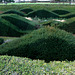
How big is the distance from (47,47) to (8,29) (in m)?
6.52

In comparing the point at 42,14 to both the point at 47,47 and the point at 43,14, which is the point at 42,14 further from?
the point at 47,47

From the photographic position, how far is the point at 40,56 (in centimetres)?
623

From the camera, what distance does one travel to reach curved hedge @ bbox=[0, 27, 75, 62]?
6.15 meters

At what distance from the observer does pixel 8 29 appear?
12.0m

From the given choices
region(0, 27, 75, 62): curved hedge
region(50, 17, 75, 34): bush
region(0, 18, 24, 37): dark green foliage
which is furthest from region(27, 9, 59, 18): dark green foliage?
region(0, 27, 75, 62): curved hedge

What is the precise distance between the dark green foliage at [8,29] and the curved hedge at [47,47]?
5.71 m

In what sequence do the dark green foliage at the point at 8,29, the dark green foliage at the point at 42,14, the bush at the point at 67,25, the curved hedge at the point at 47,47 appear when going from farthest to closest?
the dark green foliage at the point at 42,14, the bush at the point at 67,25, the dark green foliage at the point at 8,29, the curved hedge at the point at 47,47

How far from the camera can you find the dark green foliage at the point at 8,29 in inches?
472

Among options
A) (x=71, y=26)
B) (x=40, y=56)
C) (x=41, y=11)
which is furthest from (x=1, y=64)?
(x=41, y=11)

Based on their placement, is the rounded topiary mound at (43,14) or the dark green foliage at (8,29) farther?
the rounded topiary mound at (43,14)

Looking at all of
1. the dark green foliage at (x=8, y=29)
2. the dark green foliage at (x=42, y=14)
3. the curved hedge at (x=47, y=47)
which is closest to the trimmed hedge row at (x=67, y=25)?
the dark green foliage at (x=8, y=29)

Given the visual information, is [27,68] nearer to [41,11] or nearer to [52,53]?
[52,53]

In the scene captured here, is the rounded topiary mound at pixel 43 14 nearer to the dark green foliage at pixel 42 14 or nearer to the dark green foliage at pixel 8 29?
the dark green foliage at pixel 42 14

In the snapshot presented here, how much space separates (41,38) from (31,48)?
1.86 feet
